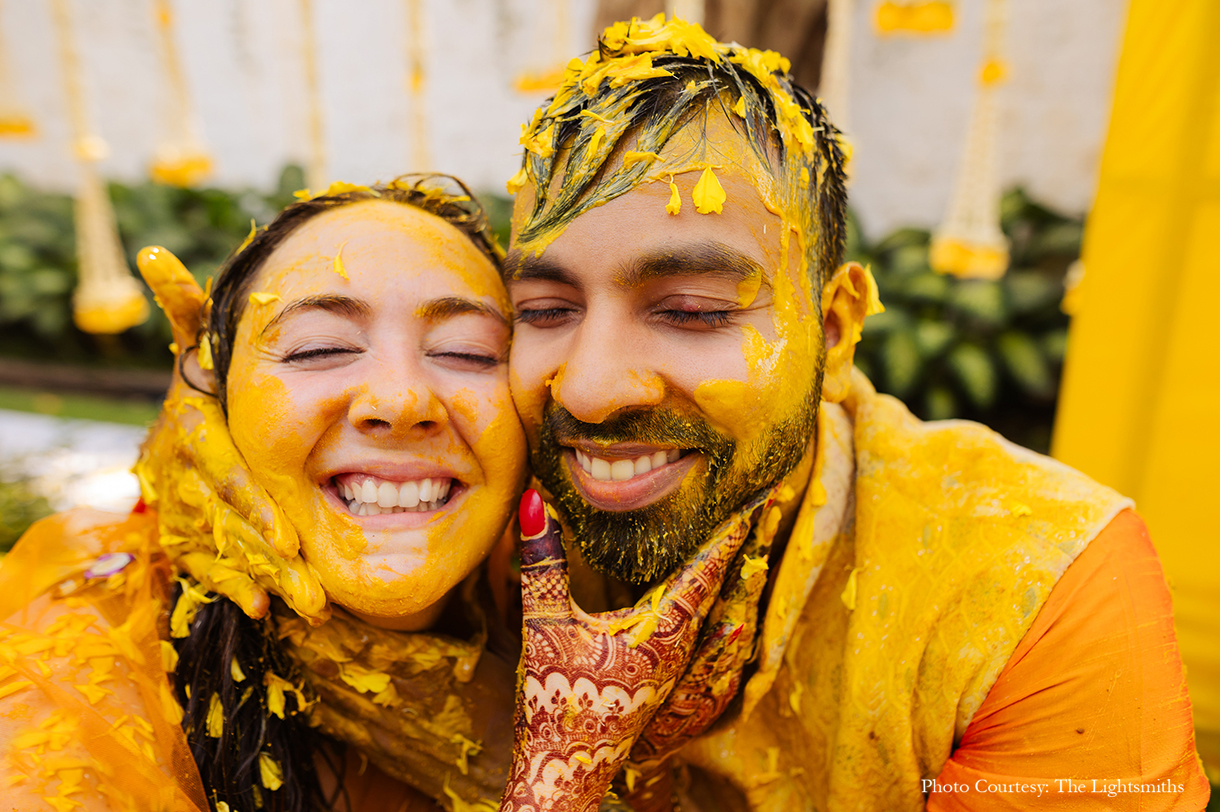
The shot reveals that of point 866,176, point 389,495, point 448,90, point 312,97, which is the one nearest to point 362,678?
point 389,495

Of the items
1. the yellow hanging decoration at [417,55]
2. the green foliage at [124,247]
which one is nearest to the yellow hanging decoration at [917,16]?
the yellow hanging decoration at [417,55]

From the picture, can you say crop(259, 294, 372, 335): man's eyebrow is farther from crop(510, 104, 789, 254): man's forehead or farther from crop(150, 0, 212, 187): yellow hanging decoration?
crop(150, 0, 212, 187): yellow hanging decoration

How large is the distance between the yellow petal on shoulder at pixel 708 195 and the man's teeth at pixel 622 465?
0.53 m

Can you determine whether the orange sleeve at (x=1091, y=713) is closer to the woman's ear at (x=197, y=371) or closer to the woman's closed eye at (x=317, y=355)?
the woman's closed eye at (x=317, y=355)

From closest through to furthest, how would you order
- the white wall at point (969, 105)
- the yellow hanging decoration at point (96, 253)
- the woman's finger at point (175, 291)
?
the woman's finger at point (175, 291), the yellow hanging decoration at point (96, 253), the white wall at point (969, 105)

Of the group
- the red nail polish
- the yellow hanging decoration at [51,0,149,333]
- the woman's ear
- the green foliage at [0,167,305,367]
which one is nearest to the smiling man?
the red nail polish

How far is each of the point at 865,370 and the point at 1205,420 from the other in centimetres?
407

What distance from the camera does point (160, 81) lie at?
1098cm

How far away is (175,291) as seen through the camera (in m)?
1.95

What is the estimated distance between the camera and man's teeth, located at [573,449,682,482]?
5.93ft

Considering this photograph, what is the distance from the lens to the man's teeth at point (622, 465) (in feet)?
5.93

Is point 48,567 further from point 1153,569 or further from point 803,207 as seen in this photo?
point 1153,569

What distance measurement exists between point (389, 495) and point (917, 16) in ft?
13.2

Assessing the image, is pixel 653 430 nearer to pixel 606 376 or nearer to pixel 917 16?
pixel 606 376
